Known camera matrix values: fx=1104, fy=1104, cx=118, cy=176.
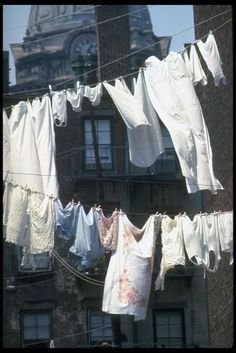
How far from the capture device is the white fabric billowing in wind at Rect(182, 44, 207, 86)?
818 inches

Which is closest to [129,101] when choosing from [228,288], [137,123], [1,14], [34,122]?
[137,123]

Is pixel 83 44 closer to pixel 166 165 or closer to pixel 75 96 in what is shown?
pixel 166 165

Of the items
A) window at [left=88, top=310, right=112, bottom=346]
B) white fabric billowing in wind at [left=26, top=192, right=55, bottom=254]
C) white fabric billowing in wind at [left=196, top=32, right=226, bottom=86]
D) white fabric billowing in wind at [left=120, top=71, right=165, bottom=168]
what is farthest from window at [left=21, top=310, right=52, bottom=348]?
white fabric billowing in wind at [left=196, top=32, right=226, bottom=86]

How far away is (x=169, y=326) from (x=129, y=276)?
41.0 feet

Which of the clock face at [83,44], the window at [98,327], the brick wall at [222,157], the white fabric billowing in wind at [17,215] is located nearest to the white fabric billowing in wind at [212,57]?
the white fabric billowing in wind at [17,215]

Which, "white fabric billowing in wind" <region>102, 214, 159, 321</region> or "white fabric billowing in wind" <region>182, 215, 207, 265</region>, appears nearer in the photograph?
"white fabric billowing in wind" <region>102, 214, 159, 321</region>

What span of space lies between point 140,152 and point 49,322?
41.6 ft

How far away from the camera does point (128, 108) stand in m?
21.0

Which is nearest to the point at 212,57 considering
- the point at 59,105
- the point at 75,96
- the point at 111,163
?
the point at 75,96

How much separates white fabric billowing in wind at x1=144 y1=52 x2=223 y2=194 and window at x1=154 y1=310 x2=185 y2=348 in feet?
42.6

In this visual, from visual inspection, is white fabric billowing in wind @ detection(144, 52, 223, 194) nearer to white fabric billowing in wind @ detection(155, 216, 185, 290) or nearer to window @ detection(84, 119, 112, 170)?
white fabric billowing in wind @ detection(155, 216, 185, 290)

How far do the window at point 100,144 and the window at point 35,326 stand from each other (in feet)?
15.4

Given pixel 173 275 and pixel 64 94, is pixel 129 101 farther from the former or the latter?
pixel 173 275

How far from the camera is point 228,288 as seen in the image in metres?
26.6
